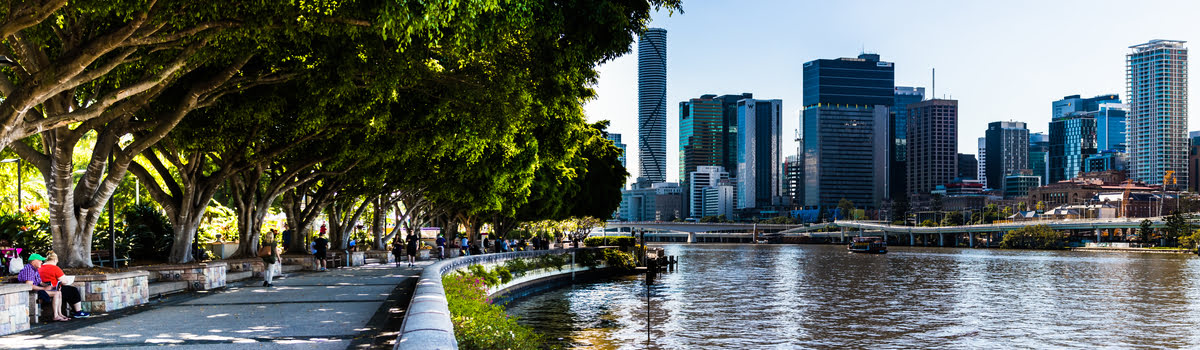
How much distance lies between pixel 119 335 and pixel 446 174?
25.7 m

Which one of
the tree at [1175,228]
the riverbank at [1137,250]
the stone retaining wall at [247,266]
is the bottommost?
the riverbank at [1137,250]

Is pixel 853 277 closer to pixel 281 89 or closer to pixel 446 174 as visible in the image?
pixel 446 174

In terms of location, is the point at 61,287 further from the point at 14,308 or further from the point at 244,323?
the point at 244,323

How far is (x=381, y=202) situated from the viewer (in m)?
55.2

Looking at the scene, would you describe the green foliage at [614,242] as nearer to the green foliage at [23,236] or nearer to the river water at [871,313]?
the river water at [871,313]

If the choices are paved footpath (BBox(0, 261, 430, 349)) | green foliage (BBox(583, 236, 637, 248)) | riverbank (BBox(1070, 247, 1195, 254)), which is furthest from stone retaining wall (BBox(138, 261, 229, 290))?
riverbank (BBox(1070, 247, 1195, 254))

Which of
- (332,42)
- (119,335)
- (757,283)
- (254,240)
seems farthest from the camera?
(757,283)

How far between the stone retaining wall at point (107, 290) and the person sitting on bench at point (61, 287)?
11.2 inches

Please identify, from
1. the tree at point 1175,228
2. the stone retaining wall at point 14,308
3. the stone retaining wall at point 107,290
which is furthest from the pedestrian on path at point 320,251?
the tree at point 1175,228

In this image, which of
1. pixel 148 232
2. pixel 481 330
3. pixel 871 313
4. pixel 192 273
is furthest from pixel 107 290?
pixel 871 313

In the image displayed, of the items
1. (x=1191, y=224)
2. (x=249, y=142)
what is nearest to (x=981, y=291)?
(x=249, y=142)

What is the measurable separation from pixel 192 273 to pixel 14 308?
901cm

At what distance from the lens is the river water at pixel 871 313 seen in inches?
1275

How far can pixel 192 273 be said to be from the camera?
23938mm
